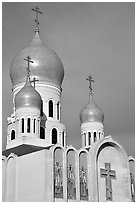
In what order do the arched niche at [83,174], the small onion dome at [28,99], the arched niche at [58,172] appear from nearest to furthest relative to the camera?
the arched niche at [58,172] → the arched niche at [83,174] → the small onion dome at [28,99]

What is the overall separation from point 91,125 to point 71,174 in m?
5.94

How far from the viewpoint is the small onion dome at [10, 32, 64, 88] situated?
21875 mm

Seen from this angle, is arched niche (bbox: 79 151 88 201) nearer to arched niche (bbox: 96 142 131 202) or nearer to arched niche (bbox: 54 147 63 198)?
arched niche (bbox: 96 142 131 202)

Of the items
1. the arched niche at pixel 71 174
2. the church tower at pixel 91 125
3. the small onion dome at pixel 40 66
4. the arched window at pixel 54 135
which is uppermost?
the small onion dome at pixel 40 66

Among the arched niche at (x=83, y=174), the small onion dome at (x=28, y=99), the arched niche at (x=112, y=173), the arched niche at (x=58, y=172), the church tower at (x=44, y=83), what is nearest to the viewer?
the arched niche at (x=58, y=172)

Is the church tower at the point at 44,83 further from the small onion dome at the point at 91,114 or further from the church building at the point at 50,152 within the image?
the small onion dome at the point at 91,114

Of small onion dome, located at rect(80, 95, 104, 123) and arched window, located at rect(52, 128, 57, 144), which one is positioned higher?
small onion dome, located at rect(80, 95, 104, 123)

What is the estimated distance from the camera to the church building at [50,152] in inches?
634

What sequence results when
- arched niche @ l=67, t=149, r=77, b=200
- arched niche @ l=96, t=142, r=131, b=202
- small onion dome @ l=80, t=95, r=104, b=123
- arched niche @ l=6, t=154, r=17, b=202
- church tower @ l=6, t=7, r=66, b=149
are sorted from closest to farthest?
1. arched niche @ l=67, t=149, r=77, b=200
2. arched niche @ l=96, t=142, r=131, b=202
3. arched niche @ l=6, t=154, r=17, b=202
4. church tower @ l=6, t=7, r=66, b=149
5. small onion dome @ l=80, t=95, r=104, b=123

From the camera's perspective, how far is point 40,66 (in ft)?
71.8

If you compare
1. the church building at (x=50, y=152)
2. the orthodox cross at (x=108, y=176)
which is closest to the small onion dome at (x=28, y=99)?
the church building at (x=50, y=152)

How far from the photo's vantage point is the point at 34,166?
1658 cm

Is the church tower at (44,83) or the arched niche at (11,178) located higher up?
the church tower at (44,83)

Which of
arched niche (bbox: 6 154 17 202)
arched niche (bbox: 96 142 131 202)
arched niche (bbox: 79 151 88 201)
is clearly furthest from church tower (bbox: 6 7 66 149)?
arched niche (bbox: 96 142 131 202)
